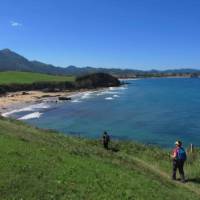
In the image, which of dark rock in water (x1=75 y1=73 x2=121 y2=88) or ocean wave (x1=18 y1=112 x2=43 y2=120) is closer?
ocean wave (x1=18 y1=112 x2=43 y2=120)

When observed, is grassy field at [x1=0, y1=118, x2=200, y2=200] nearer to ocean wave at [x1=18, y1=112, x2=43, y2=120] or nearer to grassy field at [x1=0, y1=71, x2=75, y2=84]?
ocean wave at [x1=18, y1=112, x2=43, y2=120]

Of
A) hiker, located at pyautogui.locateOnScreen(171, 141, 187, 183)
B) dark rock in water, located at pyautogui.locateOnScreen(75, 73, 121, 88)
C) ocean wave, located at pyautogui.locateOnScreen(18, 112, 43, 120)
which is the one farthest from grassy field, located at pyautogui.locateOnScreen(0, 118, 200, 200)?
dark rock in water, located at pyautogui.locateOnScreen(75, 73, 121, 88)

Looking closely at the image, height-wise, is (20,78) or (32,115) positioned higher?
(20,78)

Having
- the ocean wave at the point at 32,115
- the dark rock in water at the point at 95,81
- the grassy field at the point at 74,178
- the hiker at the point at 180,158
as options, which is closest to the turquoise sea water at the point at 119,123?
the ocean wave at the point at 32,115

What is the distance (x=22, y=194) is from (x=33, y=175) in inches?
78.0

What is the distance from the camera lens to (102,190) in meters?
16.2

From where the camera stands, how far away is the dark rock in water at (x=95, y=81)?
163m

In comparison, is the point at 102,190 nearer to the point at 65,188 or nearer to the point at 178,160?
the point at 65,188

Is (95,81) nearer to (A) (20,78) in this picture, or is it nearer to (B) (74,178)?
(A) (20,78)

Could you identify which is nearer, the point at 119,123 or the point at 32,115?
the point at 119,123

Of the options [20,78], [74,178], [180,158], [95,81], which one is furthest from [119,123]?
[95,81]

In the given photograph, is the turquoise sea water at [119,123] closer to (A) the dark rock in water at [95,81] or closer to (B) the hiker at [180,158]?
(B) the hiker at [180,158]

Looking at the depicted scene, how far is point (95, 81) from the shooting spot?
174 m

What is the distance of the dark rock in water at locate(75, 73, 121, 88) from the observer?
536 ft
